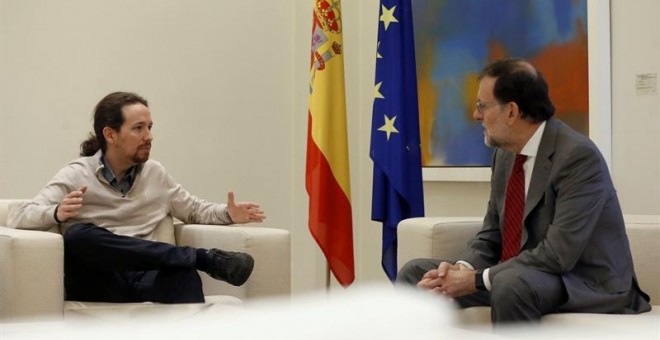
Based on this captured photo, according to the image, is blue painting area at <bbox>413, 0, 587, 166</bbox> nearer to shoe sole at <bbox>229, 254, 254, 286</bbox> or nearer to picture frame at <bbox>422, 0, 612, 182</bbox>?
picture frame at <bbox>422, 0, 612, 182</bbox>

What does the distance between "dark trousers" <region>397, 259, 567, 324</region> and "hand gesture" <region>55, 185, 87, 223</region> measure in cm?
158

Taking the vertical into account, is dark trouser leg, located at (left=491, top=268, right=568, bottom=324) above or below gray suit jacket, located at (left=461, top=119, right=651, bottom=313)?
below

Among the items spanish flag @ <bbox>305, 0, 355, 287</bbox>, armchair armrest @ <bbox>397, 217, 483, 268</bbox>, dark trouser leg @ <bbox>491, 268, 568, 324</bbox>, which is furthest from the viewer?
spanish flag @ <bbox>305, 0, 355, 287</bbox>

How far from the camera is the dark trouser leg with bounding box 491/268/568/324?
2.58m

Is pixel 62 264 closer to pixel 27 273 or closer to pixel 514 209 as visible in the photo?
pixel 27 273

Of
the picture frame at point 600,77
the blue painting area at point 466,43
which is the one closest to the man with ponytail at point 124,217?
the picture frame at point 600,77

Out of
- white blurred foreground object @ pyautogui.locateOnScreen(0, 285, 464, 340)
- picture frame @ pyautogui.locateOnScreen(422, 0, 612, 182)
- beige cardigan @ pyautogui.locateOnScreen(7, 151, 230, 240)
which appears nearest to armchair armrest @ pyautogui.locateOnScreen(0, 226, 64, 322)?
beige cardigan @ pyautogui.locateOnScreen(7, 151, 230, 240)

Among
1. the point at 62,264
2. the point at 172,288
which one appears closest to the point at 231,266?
the point at 172,288

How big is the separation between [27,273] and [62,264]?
0.12m

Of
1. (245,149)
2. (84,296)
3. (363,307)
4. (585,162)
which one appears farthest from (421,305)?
(245,149)

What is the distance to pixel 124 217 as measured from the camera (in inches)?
141

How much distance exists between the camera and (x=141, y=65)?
17.0ft

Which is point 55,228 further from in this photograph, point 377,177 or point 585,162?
point 585,162

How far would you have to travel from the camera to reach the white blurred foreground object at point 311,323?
0.28 m
